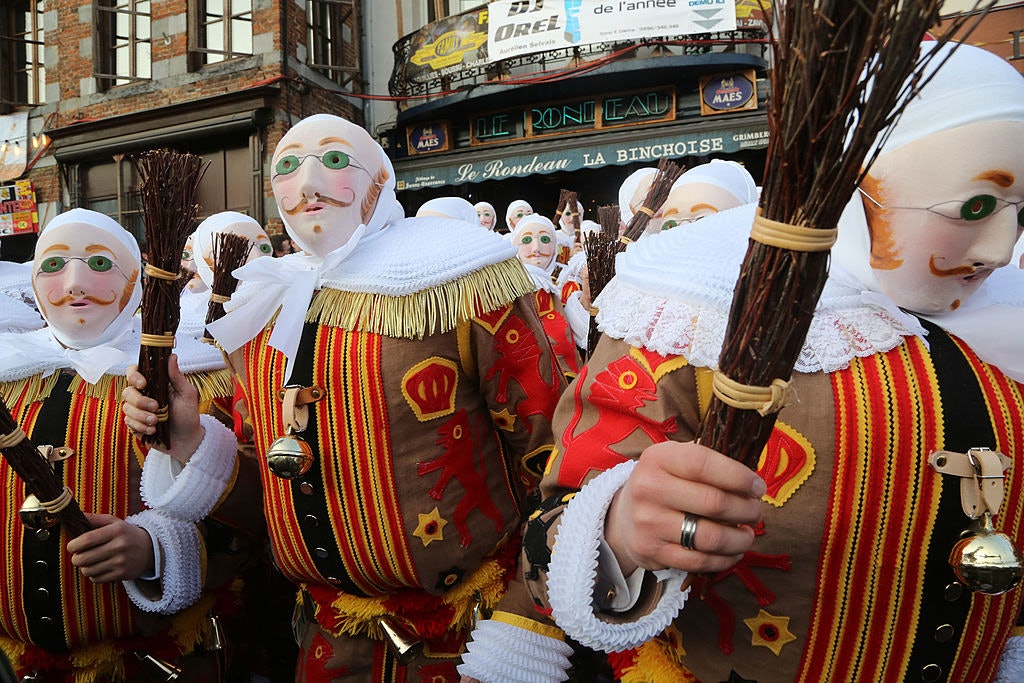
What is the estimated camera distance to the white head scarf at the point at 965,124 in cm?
98

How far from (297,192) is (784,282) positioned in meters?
1.57

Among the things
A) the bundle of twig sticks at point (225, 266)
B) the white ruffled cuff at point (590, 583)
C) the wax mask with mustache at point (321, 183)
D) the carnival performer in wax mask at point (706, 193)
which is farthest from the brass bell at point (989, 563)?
the carnival performer in wax mask at point (706, 193)

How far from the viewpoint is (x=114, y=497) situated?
6.93 ft

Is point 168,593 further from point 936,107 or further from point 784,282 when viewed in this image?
point 936,107

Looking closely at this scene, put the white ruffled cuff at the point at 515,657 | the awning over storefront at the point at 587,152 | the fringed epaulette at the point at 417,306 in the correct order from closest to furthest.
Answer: the white ruffled cuff at the point at 515,657, the fringed epaulette at the point at 417,306, the awning over storefront at the point at 587,152

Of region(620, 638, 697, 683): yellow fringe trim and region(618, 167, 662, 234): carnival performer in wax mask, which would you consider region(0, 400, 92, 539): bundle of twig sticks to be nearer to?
region(620, 638, 697, 683): yellow fringe trim

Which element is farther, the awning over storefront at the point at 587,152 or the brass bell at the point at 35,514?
the awning over storefront at the point at 587,152

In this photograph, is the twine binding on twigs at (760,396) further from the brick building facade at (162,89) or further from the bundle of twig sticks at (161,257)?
the brick building facade at (162,89)

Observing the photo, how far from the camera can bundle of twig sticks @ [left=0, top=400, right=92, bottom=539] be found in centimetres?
178

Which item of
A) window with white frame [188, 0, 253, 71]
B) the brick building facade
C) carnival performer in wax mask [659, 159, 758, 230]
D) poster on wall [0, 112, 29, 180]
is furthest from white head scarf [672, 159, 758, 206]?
poster on wall [0, 112, 29, 180]

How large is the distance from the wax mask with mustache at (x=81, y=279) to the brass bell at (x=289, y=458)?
90 centimetres

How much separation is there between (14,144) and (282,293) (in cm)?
1351

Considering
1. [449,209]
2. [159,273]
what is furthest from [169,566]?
[449,209]

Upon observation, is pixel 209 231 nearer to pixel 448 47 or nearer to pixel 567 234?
pixel 567 234
